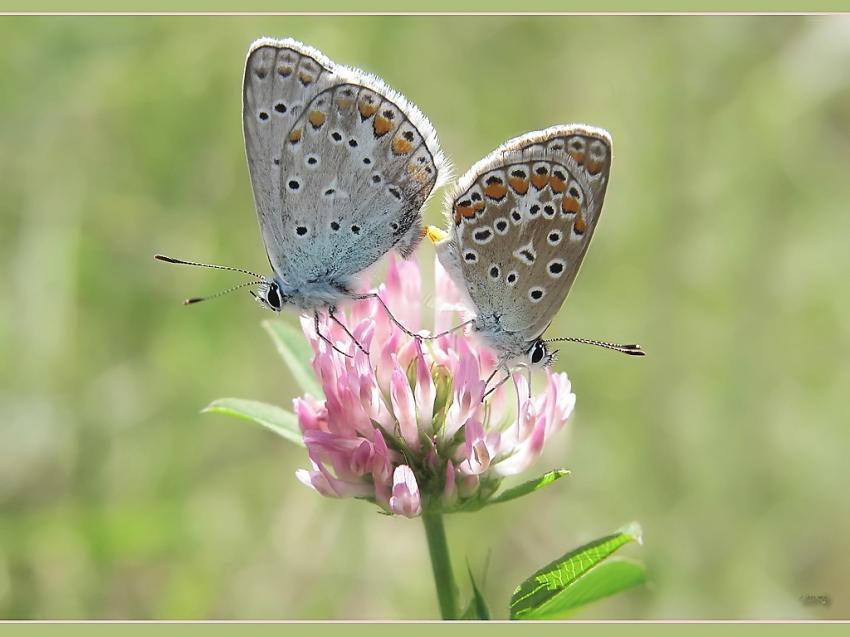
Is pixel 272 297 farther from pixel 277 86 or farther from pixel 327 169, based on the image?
pixel 277 86

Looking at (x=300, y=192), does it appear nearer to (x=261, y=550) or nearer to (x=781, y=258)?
(x=261, y=550)

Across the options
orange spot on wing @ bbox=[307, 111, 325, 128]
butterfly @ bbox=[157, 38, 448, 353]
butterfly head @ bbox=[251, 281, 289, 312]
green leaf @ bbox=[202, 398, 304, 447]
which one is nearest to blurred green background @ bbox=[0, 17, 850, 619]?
green leaf @ bbox=[202, 398, 304, 447]

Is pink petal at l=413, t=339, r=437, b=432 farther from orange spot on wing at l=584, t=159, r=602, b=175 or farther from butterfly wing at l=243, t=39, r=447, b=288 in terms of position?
orange spot on wing at l=584, t=159, r=602, b=175

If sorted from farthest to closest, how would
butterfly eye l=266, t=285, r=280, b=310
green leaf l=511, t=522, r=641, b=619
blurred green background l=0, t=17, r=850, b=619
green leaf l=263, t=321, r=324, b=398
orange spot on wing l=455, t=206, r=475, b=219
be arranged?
blurred green background l=0, t=17, r=850, b=619
green leaf l=263, t=321, r=324, b=398
butterfly eye l=266, t=285, r=280, b=310
orange spot on wing l=455, t=206, r=475, b=219
green leaf l=511, t=522, r=641, b=619

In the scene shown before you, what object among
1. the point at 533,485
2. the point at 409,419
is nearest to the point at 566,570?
the point at 533,485

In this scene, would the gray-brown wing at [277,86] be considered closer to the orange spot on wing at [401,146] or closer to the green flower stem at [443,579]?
the orange spot on wing at [401,146]
